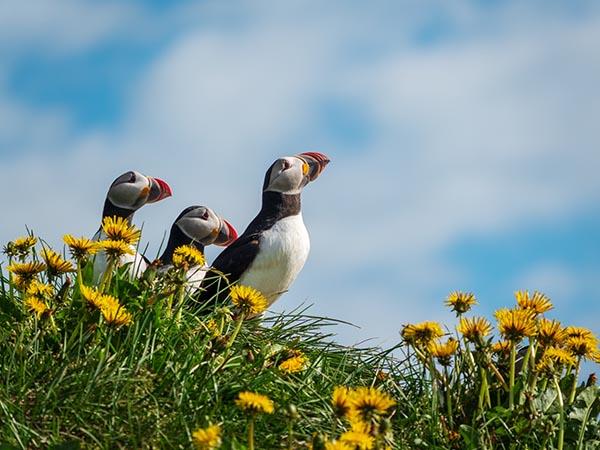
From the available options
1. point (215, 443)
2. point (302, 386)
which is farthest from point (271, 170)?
point (215, 443)

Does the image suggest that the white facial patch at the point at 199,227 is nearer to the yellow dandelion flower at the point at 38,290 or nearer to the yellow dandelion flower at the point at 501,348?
the yellow dandelion flower at the point at 38,290

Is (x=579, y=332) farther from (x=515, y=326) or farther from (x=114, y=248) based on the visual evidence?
(x=114, y=248)

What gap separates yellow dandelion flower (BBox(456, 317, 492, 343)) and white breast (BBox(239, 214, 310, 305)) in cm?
247

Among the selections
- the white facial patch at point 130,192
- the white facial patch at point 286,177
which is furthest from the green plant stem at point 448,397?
the white facial patch at point 130,192

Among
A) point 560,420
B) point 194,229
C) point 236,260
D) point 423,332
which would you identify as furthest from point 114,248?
point 194,229

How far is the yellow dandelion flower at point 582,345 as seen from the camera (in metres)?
4.57

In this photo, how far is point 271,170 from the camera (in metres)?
6.89

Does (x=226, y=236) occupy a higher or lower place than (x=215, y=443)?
higher

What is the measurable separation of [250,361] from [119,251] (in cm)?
65

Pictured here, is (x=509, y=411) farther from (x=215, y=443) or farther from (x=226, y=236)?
(x=226, y=236)

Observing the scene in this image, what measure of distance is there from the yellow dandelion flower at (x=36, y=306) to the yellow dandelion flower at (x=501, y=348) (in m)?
1.76

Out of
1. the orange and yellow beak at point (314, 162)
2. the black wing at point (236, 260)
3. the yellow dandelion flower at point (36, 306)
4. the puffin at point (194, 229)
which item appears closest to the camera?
the yellow dandelion flower at point (36, 306)

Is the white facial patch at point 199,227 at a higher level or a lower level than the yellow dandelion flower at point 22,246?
higher

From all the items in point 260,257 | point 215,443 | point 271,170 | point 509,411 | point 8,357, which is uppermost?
point 271,170
